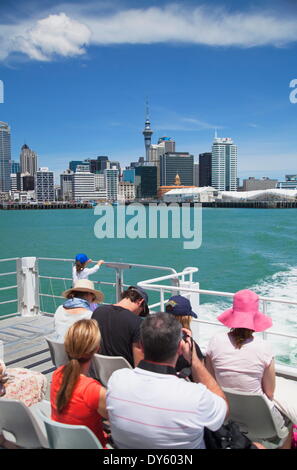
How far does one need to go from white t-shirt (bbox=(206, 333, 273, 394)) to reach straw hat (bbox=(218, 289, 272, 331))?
111 mm

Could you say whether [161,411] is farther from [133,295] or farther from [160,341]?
[133,295]

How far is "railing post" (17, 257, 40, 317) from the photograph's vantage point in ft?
24.7

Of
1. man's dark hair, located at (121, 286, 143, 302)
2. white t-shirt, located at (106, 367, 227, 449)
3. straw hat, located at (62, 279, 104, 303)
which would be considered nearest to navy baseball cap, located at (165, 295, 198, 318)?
man's dark hair, located at (121, 286, 143, 302)

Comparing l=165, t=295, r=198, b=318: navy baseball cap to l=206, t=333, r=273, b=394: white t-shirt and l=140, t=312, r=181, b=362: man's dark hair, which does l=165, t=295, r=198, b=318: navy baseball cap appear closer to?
l=206, t=333, r=273, b=394: white t-shirt

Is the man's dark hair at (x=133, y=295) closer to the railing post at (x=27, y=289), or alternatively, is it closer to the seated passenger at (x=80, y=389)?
the seated passenger at (x=80, y=389)

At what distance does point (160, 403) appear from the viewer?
1935 mm

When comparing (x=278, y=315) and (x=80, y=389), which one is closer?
(x=80, y=389)

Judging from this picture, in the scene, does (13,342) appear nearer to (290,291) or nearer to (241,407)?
(241,407)

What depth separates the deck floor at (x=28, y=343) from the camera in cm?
516

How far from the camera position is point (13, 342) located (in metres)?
6.02

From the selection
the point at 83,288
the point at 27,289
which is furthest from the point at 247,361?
the point at 27,289

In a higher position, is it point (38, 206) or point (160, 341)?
point (160, 341)

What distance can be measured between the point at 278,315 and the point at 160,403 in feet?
36.1

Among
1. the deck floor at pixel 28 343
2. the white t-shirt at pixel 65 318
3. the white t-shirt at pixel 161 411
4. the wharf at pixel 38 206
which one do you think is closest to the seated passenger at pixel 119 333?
the white t-shirt at pixel 65 318
